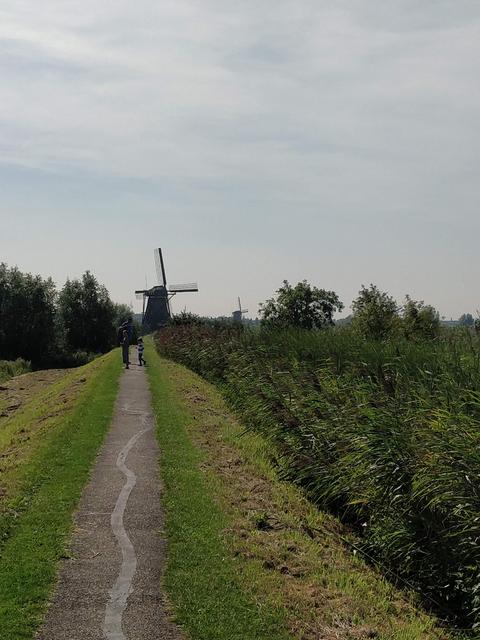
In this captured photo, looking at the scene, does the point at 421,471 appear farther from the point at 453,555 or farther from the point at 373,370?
the point at 373,370

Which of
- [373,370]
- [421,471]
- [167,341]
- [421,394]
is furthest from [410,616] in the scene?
[167,341]

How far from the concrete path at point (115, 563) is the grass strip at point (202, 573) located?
18cm

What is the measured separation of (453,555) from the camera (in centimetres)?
684

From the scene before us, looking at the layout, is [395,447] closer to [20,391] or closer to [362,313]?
[20,391]

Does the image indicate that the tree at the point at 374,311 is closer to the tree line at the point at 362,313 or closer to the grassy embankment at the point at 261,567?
the tree line at the point at 362,313

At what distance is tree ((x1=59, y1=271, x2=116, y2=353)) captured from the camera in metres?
77.8

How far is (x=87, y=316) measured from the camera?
78.9 meters

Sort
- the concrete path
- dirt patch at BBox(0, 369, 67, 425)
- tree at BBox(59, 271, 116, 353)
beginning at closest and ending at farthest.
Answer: the concrete path < dirt patch at BBox(0, 369, 67, 425) < tree at BBox(59, 271, 116, 353)

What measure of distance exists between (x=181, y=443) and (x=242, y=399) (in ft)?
15.5

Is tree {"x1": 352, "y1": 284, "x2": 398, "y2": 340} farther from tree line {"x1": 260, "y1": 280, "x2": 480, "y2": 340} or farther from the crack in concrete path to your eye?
the crack in concrete path

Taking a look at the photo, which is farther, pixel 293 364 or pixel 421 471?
pixel 293 364

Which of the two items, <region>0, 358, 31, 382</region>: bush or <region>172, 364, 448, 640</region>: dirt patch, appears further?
<region>0, 358, 31, 382</region>: bush

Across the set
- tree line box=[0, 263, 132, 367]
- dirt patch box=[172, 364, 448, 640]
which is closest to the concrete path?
dirt patch box=[172, 364, 448, 640]

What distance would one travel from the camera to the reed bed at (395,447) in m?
6.86
